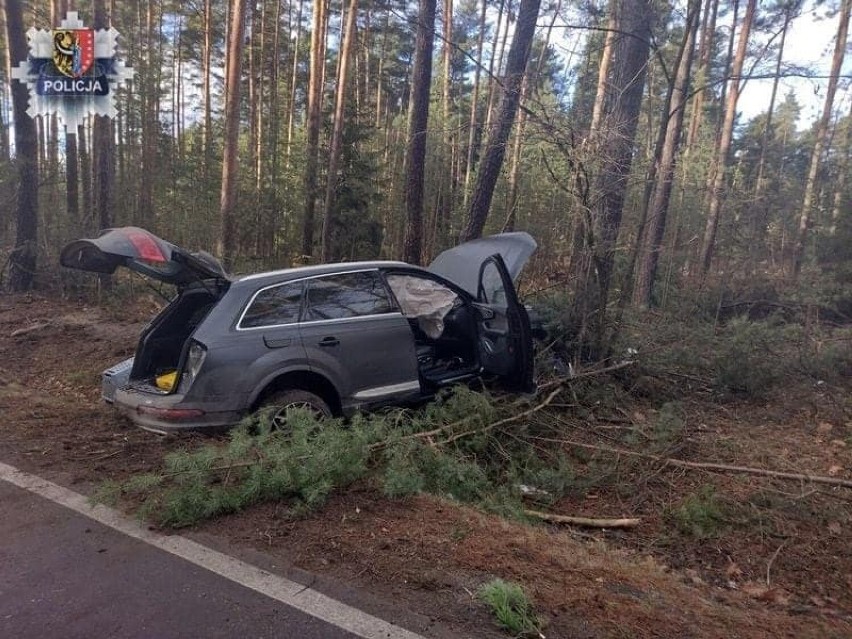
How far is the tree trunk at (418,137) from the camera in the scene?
10.8m

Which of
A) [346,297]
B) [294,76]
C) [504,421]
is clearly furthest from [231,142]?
[294,76]

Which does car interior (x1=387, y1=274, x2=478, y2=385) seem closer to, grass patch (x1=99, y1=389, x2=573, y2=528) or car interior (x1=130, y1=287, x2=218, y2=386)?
grass patch (x1=99, y1=389, x2=573, y2=528)

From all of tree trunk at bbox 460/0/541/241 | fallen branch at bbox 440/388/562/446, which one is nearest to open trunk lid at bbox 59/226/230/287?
fallen branch at bbox 440/388/562/446

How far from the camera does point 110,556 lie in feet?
10.7

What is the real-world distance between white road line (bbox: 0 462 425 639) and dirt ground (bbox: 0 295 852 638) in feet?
0.57

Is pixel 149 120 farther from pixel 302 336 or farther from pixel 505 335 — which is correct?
pixel 505 335

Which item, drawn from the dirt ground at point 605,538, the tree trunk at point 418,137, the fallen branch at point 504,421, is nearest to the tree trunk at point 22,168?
the dirt ground at point 605,538

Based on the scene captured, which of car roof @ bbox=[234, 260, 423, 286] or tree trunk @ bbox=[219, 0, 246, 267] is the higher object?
tree trunk @ bbox=[219, 0, 246, 267]

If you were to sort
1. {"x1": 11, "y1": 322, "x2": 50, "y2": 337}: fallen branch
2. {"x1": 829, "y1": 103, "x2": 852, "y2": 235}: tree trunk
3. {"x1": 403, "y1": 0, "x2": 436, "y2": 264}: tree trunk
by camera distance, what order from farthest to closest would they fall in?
{"x1": 829, "y1": 103, "x2": 852, "y2": 235}: tree trunk → {"x1": 403, "y1": 0, "x2": 436, "y2": 264}: tree trunk → {"x1": 11, "y1": 322, "x2": 50, "y2": 337}: fallen branch

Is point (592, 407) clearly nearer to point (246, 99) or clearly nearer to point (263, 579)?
point (263, 579)

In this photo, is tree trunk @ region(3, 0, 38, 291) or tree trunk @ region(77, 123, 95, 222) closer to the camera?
tree trunk @ region(3, 0, 38, 291)

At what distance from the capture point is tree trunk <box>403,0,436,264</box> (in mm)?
10750

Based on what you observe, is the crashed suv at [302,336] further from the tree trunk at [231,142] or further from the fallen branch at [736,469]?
the tree trunk at [231,142]

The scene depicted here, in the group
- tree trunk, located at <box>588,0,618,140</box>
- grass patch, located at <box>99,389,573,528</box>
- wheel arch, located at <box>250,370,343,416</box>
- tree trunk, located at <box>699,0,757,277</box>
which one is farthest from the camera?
tree trunk, located at <box>699,0,757,277</box>
